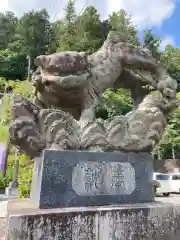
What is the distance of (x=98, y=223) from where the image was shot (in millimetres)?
2768

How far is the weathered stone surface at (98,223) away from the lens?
8.25 ft

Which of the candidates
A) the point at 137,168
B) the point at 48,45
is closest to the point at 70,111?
the point at 137,168

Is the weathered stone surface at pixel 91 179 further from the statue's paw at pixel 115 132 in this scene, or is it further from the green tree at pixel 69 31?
the green tree at pixel 69 31

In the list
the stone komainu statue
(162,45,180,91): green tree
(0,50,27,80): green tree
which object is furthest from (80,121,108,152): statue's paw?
(0,50,27,80): green tree

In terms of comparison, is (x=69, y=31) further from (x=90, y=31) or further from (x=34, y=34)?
(x=34, y=34)

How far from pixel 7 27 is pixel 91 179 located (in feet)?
146

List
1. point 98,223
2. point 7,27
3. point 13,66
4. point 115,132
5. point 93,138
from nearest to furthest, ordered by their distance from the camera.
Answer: point 98,223, point 93,138, point 115,132, point 13,66, point 7,27

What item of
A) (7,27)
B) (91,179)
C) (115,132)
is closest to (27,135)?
(91,179)

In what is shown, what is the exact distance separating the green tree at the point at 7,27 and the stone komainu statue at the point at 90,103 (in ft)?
134

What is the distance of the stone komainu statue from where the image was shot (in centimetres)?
319

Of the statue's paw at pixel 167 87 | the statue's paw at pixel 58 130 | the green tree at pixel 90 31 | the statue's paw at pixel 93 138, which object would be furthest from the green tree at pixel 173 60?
the statue's paw at pixel 58 130

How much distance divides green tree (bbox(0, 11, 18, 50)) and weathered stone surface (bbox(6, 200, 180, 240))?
1668 inches

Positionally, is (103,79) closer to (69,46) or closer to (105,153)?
(105,153)

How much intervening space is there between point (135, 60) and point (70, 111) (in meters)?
1.20
